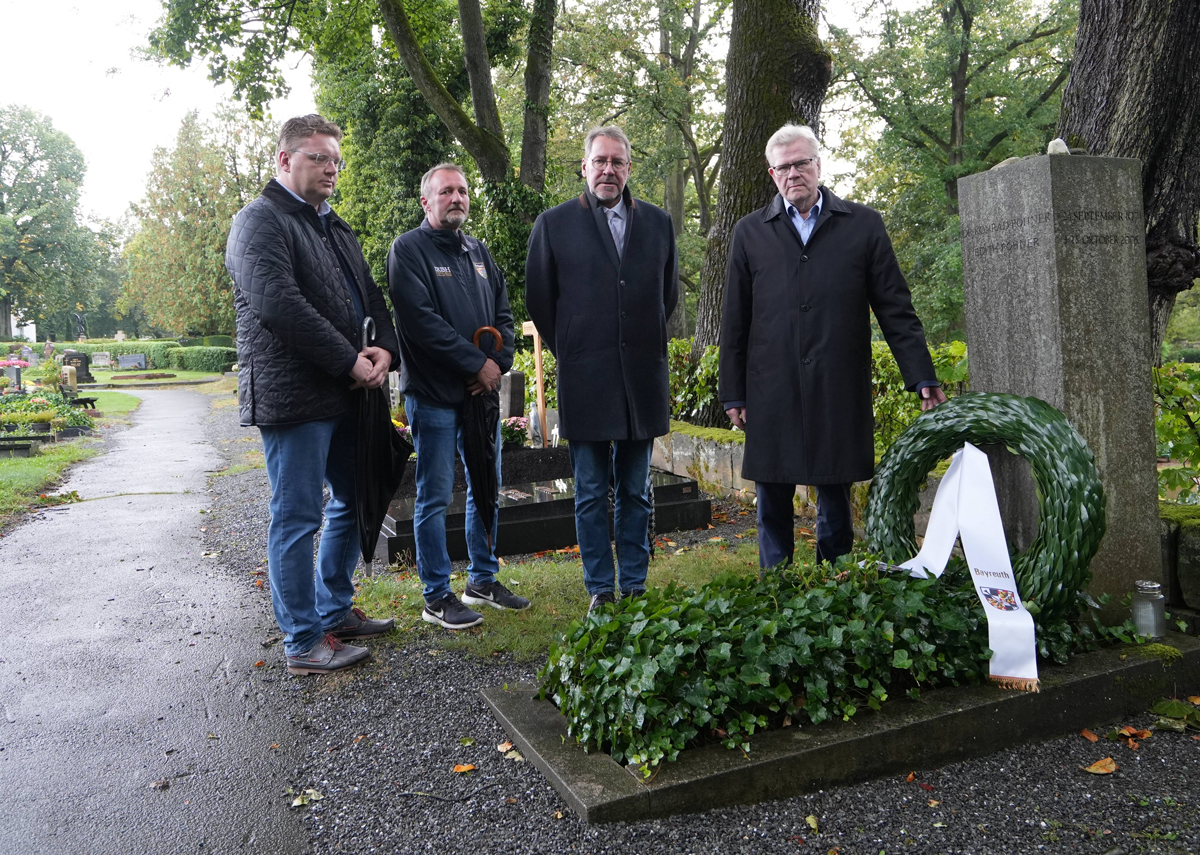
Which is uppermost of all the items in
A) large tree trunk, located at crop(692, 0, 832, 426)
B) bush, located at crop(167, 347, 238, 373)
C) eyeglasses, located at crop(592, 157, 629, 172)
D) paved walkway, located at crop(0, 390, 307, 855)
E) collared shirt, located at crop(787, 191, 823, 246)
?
large tree trunk, located at crop(692, 0, 832, 426)

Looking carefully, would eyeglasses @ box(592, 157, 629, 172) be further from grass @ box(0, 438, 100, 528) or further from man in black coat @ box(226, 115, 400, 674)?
grass @ box(0, 438, 100, 528)

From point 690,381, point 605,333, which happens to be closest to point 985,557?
point 605,333

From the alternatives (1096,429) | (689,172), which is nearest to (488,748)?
(1096,429)

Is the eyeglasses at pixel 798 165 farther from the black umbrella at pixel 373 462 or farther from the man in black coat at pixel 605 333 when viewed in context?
the black umbrella at pixel 373 462

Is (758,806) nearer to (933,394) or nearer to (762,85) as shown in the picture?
(933,394)

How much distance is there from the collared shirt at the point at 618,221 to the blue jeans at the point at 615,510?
0.95m

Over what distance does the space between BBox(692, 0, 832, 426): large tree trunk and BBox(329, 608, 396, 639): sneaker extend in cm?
434

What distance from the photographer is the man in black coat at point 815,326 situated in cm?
392

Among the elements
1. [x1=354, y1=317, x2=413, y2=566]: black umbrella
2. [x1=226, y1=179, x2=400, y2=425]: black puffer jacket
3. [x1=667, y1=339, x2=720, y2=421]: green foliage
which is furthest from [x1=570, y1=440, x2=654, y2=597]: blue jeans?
[x1=667, y1=339, x2=720, y2=421]: green foliage

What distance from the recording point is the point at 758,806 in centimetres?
272

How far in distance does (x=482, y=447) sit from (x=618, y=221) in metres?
1.35

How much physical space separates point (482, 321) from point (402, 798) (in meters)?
2.54

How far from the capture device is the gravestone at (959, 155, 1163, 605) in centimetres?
368

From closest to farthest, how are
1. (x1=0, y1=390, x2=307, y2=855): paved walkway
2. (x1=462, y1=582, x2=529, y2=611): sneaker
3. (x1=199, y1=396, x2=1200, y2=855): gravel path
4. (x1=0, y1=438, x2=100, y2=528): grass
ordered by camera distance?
(x1=199, y1=396, x2=1200, y2=855): gravel path < (x1=0, y1=390, x2=307, y2=855): paved walkway < (x1=462, y1=582, x2=529, y2=611): sneaker < (x1=0, y1=438, x2=100, y2=528): grass
